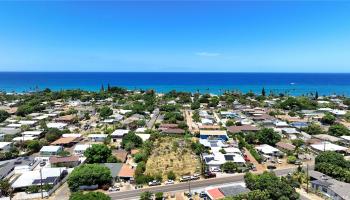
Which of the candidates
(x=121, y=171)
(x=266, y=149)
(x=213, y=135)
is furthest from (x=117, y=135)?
(x=266, y=149)

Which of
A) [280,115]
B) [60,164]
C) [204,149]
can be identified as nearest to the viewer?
[60,164]

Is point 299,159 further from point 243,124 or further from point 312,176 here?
point 243,124

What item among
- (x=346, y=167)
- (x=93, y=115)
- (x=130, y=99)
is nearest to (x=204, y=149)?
(x=346, y=167)

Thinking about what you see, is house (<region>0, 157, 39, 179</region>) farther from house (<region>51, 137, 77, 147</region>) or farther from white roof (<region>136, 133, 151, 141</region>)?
white roof (<region>136, 133, 151, 141</region>)

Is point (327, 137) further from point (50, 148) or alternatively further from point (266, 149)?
point (50, 148)

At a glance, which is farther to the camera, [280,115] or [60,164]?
[280,115]

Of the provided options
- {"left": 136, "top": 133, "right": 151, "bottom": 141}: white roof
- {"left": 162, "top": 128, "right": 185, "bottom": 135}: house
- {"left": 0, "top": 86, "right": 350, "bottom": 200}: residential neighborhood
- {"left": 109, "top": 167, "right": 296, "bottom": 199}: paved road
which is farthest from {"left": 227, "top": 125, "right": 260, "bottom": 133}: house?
{"left": 109, "top": 167, "right": 296, "bottom": 199}: paved road

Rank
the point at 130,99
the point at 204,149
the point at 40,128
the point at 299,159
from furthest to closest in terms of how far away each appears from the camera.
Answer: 1. the point at 130,99
2. the point at 40,128
3. the point at 204,149
4. the point at 299,159

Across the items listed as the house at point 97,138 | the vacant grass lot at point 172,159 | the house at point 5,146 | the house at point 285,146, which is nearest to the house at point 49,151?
the house at point 5,146
